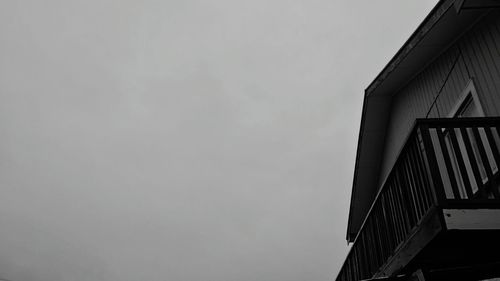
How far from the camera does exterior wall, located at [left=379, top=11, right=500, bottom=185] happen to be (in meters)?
7.65

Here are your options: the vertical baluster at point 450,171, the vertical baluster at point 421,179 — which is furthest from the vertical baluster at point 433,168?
the vertical baluster at point 421,179

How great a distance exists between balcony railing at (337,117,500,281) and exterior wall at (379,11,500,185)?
137 cm

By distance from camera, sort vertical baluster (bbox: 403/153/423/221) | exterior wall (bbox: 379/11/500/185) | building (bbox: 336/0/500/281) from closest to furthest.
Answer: building (bbox: 336/0/500/281), vertical baluster (bbox: 403/153/423/221), exterior wall (bbox: 379/11/500/185)

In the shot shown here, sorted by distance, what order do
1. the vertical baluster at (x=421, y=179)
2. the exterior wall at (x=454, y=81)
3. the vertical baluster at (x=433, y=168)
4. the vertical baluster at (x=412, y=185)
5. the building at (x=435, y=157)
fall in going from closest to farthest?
1. the vertical baluster at (x=433, y=168)
2. the building at (x=435, y=157)
3. the vertical baluster at (x=421, y=179)
4. the vertical baluster at (x=412, y=185)
5. the exterior wall at (x=454, y=81)

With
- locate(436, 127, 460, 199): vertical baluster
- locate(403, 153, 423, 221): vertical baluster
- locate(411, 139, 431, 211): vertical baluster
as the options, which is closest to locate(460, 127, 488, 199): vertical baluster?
locate(436, 127, 460, 199): vertical baluster

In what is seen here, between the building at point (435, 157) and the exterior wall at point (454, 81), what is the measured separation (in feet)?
0.08

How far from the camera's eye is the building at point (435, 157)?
188 inches

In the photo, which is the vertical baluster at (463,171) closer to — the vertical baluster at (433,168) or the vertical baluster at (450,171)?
the vertical baluster at (450,171)

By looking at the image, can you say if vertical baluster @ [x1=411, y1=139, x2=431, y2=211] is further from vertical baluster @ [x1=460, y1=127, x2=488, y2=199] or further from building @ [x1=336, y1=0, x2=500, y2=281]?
vertical baluster @ [x1=460, y1=127, x2=488, y2=199]

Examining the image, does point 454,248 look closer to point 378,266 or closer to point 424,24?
point 378,266

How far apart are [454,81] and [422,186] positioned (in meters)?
4.49

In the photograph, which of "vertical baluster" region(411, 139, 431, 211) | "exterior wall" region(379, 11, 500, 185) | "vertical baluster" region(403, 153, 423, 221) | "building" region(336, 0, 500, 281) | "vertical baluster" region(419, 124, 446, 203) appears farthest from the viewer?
"exterior wall" region(379, 11, 500, 185)

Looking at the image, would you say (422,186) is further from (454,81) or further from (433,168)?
(454,81)

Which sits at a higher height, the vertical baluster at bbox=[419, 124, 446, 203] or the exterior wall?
the exterior wall
